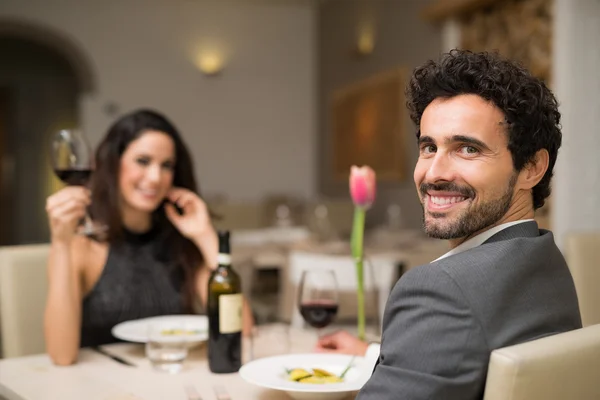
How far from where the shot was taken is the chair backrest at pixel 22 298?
206cm

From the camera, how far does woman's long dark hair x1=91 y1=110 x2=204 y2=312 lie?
224cm

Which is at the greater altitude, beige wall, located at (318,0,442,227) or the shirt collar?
beige wall, located at (318,0,442,227)

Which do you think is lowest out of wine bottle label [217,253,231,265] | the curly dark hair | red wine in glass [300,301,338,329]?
red wine in glass [300,301,338,329]

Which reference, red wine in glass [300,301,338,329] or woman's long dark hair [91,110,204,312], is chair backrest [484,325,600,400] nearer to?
red wine in glass [300,301,338,329]

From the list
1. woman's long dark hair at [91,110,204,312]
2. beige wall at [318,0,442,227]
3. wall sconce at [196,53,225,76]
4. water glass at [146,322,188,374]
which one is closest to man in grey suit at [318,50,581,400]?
water glass at [146,322,188,374]

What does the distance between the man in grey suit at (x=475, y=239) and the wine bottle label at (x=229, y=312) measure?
54 cm

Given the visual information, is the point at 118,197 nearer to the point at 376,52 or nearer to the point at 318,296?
the point at 318,296

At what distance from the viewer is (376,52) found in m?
6.89

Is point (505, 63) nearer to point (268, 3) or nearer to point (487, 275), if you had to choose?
point (487, 275)

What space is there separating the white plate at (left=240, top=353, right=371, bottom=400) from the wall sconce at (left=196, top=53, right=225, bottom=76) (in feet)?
23.0

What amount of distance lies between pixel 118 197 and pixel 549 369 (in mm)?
1654

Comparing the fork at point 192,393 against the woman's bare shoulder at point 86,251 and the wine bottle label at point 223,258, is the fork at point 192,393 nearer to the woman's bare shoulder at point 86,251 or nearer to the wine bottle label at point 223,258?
the wine bottle label at point 223,258

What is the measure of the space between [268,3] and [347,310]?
247 inches

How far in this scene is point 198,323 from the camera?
189 centimetres
